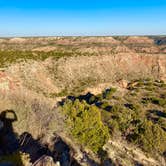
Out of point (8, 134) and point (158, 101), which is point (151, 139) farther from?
point (158, 101)

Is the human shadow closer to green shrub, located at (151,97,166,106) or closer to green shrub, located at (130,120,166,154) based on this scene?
green shrub, located at (130,120,166,154)

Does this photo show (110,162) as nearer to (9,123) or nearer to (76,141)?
(76,141)

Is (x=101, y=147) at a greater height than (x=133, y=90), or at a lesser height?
greater

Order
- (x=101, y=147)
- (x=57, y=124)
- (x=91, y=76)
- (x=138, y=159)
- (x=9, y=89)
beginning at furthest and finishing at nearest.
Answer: (x=91, y=76) < (x=138, y=159) < (x=101, y=147) < (x=9, y=89) < (x=57, y=124)

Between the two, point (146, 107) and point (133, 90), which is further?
point (133, 90)

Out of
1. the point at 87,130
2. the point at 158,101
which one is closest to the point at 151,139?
the point at 87,130

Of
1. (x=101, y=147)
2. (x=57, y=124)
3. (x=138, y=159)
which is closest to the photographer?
(x=57, y=124)

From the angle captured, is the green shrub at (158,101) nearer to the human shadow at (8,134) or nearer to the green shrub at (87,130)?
the green shrub at (87,130)

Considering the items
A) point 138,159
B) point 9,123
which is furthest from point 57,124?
point 138,159
